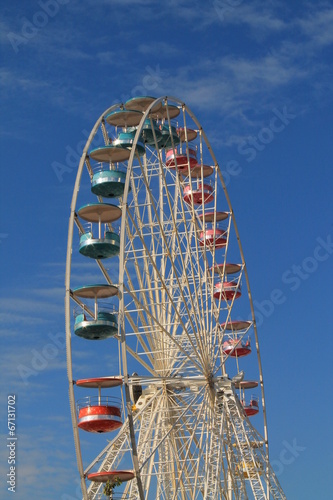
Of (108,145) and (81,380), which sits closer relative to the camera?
(81,380)

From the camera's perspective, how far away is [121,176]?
126ft

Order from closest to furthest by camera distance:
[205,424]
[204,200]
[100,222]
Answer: [100,222], [205,424], [204,200]

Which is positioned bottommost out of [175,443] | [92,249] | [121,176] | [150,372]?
[175,443]

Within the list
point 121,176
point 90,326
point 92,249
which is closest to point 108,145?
point 121,176

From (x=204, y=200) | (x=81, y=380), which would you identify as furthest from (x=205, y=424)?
(x=204, y=200)

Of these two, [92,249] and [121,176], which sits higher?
[121,176]

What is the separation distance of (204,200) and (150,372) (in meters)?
8.73

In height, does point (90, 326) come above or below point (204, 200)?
below

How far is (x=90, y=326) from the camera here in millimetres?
34562

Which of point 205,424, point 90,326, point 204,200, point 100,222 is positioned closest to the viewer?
point 90,326

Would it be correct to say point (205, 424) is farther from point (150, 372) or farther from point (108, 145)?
point (108, 145)

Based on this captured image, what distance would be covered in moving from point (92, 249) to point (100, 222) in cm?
141

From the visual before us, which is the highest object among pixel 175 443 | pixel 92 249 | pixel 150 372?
pixel 92 249

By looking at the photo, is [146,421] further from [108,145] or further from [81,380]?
[108,145]
